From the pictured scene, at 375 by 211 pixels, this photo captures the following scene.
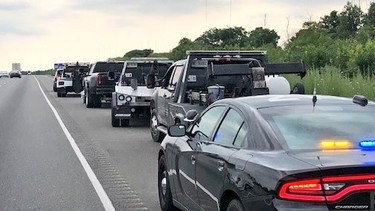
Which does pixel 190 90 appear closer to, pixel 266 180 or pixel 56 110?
pixel 266 180

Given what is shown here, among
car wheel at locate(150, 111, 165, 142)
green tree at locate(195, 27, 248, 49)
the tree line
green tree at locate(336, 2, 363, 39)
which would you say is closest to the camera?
car wheel at locate(150, 111, 165, 142)

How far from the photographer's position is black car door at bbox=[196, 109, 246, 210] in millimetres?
5293

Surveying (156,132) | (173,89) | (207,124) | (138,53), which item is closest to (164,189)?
(207,124)

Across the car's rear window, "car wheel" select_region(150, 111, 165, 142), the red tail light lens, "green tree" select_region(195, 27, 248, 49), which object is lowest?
"car wheel" select_region(150, 111, 165, 142)

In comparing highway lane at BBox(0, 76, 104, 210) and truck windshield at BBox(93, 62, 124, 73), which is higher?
truck windshield at BBox(93, 62, 124, 73)

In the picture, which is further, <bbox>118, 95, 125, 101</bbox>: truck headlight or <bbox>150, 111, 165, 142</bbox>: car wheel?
<bbox>118, 95, 125, 101</bbox>: truck headlight

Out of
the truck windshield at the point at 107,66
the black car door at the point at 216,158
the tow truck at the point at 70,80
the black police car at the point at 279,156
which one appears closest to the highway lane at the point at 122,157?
the black police car at the point at 279,156

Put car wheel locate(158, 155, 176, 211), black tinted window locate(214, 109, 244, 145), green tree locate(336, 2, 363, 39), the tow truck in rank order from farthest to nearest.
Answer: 1. green tree locate(336, 2, 363, 39)
2. the tow truck
3. car wheel locate(158, 155, 176, 211)
4. black tinted window locate(214, 109, 244, 145)

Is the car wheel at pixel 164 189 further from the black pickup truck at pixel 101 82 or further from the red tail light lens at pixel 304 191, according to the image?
the black pickup truck at pixel 101 82

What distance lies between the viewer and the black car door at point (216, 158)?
529cm

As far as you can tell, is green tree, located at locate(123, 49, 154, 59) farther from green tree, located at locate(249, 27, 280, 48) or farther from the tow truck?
the tow truck

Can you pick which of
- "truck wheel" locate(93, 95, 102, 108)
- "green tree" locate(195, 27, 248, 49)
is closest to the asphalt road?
"truck wheel" locate(93, 95, 102, 108)

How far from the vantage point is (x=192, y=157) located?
6.24 m

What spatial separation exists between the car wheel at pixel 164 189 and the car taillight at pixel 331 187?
3262 mm
